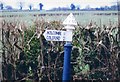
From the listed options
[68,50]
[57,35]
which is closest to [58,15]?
[57,35]

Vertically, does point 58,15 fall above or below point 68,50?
above

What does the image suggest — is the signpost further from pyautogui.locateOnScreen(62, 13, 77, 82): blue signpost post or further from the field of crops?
the field of crops

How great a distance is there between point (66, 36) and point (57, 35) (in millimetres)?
150

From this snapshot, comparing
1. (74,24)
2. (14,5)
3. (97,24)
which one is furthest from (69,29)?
(14,5)

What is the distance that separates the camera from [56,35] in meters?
4.70

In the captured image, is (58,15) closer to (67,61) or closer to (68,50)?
(68,50)

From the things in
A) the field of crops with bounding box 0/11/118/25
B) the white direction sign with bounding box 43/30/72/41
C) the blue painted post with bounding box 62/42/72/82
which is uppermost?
the field of crops with bounding box 0/11/118/25

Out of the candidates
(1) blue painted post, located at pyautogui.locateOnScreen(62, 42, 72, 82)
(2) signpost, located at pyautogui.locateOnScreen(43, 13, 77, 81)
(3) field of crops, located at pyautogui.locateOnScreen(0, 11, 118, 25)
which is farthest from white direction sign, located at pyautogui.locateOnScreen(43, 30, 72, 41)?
(3) field of crops, located at pyautogui.locateOnScreen(0, 11, 118, 25)

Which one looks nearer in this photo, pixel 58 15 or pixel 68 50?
pixel 68 50

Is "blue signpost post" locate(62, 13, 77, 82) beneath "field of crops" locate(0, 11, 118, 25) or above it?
beneath

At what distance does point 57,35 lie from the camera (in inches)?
185

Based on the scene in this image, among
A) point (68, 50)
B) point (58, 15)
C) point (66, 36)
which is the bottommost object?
point (68, 50)

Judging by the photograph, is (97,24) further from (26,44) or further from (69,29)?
(26,44)

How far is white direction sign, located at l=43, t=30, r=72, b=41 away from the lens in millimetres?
4632
